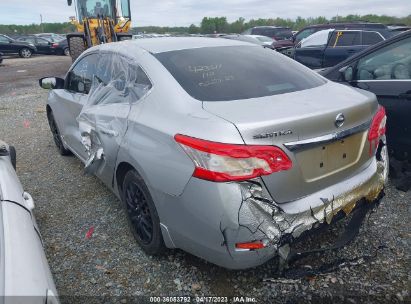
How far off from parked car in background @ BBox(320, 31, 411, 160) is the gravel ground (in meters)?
0.55

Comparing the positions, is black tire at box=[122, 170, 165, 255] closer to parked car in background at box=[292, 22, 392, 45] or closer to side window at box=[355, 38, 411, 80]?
side window at box=[355, 38, 411, 80]

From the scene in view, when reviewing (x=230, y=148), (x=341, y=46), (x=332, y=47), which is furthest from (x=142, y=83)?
(x=341, y=46)

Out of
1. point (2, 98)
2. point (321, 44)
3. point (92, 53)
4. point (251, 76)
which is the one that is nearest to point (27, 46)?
point (2, 98)

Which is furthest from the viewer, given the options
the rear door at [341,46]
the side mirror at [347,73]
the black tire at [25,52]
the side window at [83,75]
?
the black tire at [25,52]

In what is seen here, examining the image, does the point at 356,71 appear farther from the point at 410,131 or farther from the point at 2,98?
the point at 2,98

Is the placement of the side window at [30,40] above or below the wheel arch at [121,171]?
above

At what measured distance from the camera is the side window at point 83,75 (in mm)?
3566

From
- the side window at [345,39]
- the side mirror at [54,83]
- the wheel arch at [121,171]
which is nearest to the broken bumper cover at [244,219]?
the wheel arch at [121,171]

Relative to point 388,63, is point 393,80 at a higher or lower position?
lower

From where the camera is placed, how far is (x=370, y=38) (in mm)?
9711

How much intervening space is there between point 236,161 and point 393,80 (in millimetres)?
2411

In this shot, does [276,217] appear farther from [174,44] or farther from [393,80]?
[393,80]

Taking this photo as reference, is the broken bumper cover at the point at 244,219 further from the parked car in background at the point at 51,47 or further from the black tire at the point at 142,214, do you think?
the parked car in background at the point at 51,47

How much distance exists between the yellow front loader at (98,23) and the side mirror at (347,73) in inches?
327
